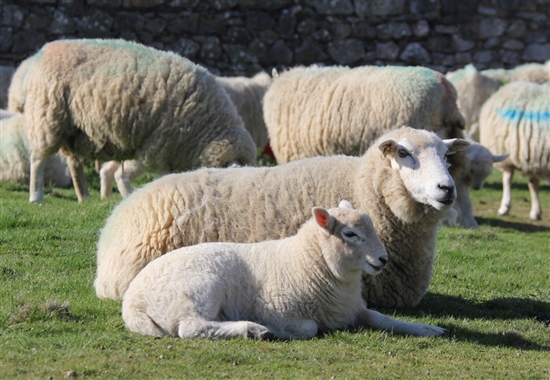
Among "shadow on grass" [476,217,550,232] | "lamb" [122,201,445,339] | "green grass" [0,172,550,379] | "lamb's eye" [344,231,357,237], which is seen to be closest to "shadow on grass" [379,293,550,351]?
"green grass" [0,172,550,379]

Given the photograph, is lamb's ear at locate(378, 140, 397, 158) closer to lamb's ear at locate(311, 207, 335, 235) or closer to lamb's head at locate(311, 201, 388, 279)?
lamb's head at locate(311, 201, 388, 279)

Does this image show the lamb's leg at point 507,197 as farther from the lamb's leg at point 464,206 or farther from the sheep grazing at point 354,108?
the sheep grazing at point 354,108

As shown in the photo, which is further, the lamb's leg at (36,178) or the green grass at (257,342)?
the lamb's leg at (36,178)

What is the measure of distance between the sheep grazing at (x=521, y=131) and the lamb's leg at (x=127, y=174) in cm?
472

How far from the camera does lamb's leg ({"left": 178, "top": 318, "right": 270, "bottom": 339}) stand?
15.8ft

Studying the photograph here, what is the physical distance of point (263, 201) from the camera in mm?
5953

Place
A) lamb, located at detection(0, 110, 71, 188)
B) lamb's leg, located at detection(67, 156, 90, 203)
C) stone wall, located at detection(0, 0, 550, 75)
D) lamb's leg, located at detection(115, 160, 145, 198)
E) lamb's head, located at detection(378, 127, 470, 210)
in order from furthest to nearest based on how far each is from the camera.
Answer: stone wall, located at detection(0, 0, 550, 75) → lamb, located at detection(0, 110, 71, 188) → lamb's leg, located at detection(115, 160, 145, 198) → lamb's leg, located at detection(67, 156, 90, 203) → lamb's head, located at detection(378, 127, 470, 210)

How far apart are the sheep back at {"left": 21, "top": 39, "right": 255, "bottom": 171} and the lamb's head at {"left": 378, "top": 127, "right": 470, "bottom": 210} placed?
329 cm

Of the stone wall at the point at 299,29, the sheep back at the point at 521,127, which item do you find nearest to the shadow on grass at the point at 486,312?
the sheep back at the point at 521,127

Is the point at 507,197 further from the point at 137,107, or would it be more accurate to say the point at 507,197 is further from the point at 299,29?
the point at 299,29

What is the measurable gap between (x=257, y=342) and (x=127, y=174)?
630 centimetres

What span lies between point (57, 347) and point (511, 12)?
15231 millimetres

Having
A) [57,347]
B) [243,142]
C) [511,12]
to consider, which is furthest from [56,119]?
[511,12]

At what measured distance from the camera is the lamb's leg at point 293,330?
5023 millimetres
